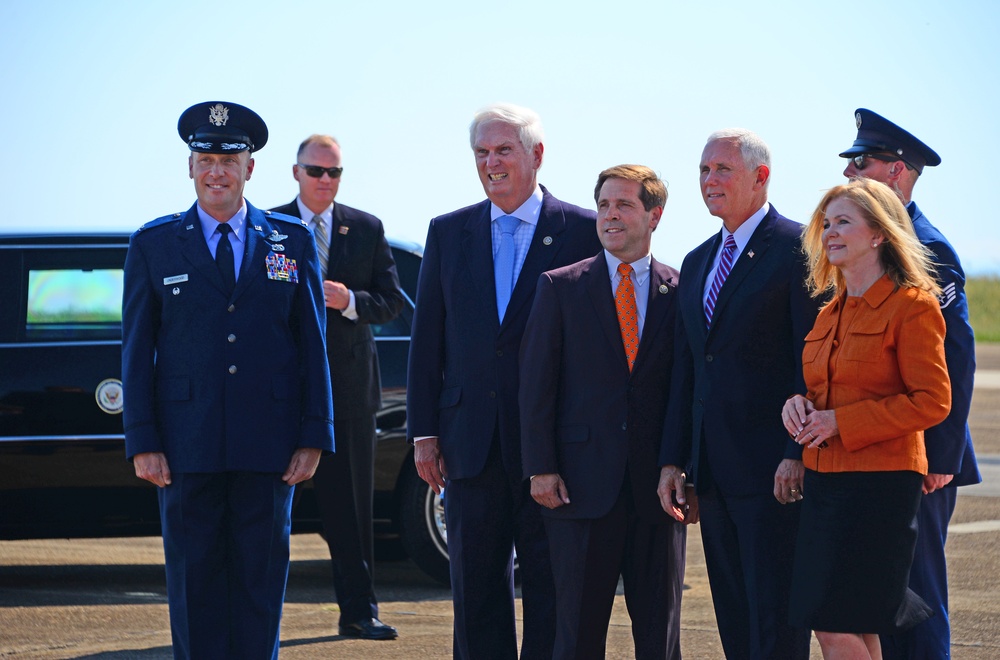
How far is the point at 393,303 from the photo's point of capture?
7168 mm

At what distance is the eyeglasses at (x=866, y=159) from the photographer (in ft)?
17.1

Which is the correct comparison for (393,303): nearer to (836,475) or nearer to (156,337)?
(156,337)

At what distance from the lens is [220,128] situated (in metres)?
5.07

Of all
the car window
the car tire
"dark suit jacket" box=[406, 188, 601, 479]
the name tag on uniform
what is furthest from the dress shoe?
the name tag on uniform

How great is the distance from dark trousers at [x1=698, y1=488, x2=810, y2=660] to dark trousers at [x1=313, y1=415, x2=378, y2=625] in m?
2.42

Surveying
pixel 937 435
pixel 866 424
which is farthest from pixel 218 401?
pixel 937 435

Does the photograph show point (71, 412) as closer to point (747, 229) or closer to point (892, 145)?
point (747, 229)

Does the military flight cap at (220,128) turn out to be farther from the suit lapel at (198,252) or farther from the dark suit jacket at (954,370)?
the dark suit jacket at (954,370)

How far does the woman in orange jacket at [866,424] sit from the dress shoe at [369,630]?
2.70 m

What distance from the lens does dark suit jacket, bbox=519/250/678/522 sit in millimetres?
→ 4977

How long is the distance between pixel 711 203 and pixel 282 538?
6.24 feet

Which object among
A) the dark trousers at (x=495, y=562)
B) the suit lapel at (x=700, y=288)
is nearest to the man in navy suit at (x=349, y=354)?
the dark trousers at (x=495, y=562)

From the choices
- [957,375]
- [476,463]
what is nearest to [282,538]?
[476,463]

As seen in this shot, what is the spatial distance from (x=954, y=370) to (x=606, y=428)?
118 cm
